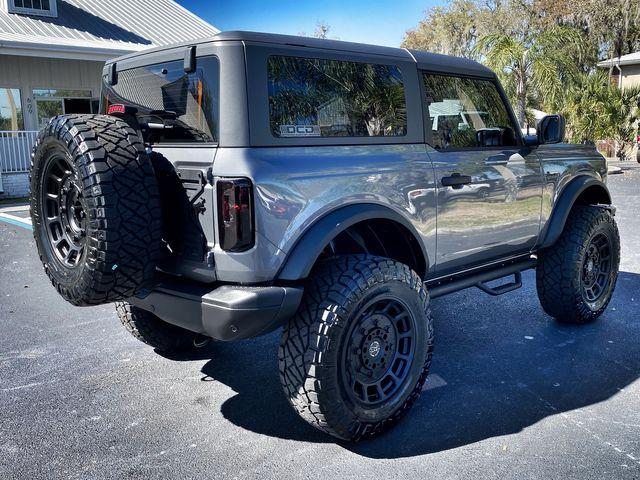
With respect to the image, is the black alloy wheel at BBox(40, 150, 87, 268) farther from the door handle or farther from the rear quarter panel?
the door handle

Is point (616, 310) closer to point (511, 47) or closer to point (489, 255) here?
point (489, 255)

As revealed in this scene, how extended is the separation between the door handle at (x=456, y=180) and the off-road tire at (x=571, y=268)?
4.45ft

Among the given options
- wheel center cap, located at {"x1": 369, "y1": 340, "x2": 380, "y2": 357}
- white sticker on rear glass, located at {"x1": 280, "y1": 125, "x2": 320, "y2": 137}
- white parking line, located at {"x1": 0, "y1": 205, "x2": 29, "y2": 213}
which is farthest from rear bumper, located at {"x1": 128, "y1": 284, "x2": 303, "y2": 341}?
white parking line, located at {"x1": 0, "y1": 205, "x2": 29, "y2": 213}

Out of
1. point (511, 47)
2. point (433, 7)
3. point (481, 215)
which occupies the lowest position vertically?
point (481, 215)

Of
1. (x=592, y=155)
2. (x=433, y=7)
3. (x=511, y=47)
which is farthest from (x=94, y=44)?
(x=433, y=7)

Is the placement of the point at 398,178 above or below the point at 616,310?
above

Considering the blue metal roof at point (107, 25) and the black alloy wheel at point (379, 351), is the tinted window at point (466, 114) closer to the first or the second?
the black alloy wheel at point (379, 351)

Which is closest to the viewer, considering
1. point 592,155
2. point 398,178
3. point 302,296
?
point 302,296

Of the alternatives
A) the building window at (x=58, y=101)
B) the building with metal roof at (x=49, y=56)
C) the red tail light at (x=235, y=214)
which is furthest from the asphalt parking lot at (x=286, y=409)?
the building window at (x=58, y=101)

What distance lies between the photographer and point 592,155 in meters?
4.81

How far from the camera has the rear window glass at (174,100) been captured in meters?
2.88

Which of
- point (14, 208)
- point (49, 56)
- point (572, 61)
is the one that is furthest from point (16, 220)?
point (572, 61)

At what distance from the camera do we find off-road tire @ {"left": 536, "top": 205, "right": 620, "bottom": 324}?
14.9 feet

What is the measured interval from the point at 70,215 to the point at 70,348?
177 cm
